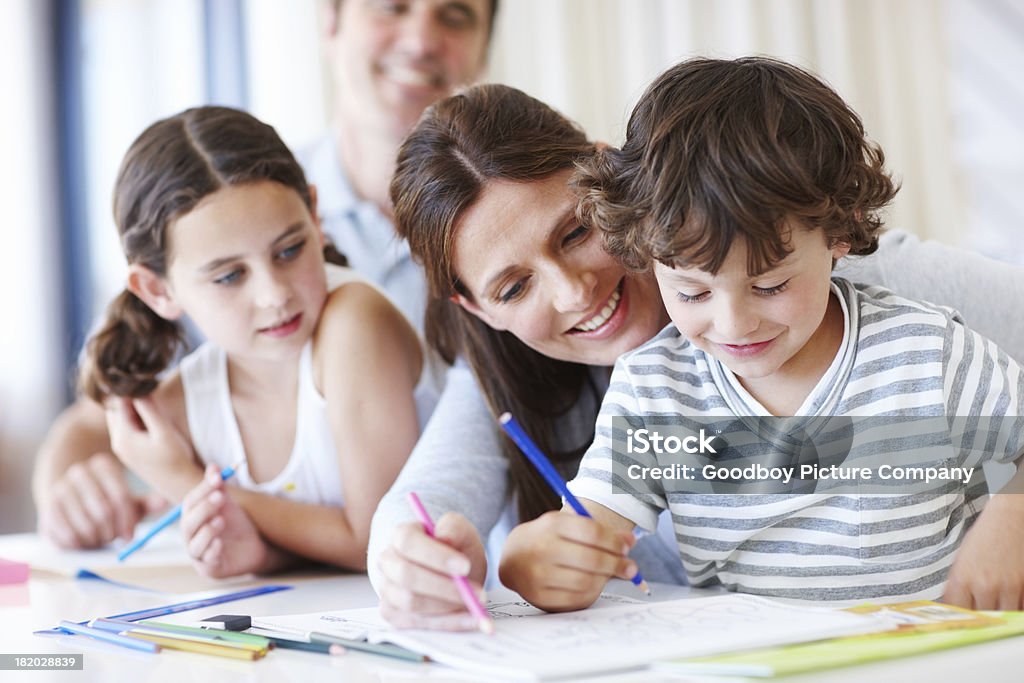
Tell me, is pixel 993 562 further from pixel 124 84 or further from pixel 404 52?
pixel 124 84

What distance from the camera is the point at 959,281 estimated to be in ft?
3.74

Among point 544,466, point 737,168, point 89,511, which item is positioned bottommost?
point 89,511

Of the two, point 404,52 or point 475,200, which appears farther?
point 404,52

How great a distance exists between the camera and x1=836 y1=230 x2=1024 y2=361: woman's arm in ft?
3.66

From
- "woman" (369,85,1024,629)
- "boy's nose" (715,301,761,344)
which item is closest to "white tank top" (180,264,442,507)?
"woman" (369,85,1024,629)

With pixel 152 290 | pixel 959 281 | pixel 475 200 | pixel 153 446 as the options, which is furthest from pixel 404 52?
pixel 959 281

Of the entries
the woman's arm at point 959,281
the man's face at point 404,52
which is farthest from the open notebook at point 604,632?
the man's face at point 404,52

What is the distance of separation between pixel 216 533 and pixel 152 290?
0.38m

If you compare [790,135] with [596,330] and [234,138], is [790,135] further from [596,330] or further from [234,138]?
[234,138]

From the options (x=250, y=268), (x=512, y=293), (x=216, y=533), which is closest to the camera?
(x=512, y=293)

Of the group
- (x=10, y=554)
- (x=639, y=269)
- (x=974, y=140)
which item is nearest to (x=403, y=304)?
(x=10, y=554)

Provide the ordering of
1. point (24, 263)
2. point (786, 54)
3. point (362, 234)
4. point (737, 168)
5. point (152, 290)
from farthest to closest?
point (786, 54) → point (24, 263) → point (362, 234) → point (152, 290) → point (737, 168)

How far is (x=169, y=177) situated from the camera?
132 cm

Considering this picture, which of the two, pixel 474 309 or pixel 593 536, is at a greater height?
pixel 474 309
